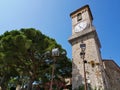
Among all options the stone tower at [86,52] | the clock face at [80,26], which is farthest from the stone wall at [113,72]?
the clock face at [80,26]

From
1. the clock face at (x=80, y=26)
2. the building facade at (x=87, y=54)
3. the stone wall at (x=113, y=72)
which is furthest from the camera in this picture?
the stone wall at (x=113, y=72)

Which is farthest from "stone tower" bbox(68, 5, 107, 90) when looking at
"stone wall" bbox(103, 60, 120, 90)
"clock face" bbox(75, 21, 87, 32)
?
"stone wall" bbox(103, 60, 120, 90)

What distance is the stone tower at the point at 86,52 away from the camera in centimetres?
1866

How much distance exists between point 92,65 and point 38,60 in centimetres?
672

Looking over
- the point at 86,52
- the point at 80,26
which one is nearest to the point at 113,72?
the point at 86,52

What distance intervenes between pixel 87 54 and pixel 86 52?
0.39m

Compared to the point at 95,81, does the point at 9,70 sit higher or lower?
higher

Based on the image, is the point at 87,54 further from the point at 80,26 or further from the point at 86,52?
the point at 80,26

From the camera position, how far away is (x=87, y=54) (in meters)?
20.8

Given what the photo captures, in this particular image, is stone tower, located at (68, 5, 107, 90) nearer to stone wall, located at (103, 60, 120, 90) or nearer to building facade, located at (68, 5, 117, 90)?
building facade, located at (68, 5, 117, 90)

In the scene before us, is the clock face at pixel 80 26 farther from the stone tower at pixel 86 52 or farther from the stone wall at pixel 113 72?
the stone wall at pixel 113 72

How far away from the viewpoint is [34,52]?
2016cm

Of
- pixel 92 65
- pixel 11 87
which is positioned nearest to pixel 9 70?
pixel 11 87

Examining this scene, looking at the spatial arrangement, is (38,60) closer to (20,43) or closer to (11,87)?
(20,43)
